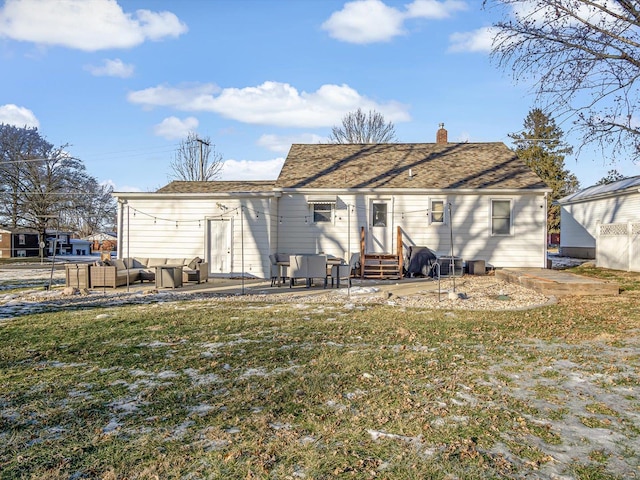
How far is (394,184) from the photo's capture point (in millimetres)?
16594

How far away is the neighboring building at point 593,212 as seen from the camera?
20.5 meters

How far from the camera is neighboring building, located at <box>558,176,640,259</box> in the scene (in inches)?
807

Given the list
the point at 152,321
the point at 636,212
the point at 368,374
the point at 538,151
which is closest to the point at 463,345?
the point at 368,374

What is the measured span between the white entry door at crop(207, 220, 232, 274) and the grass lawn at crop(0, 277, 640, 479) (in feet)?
26.5

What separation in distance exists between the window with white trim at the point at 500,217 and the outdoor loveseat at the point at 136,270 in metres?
10.5

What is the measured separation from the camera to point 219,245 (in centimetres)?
1545

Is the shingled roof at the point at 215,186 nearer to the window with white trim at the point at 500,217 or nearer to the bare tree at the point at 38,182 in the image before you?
the window with white trim at the point at 500,217

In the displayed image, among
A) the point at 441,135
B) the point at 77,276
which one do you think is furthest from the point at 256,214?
the point at 441,135

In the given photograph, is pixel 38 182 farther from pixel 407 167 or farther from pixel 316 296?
pixel 316 296

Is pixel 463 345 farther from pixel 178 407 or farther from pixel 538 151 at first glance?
pixel 538 151

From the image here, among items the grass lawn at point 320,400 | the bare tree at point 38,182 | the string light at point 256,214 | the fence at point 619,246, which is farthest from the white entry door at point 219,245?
the bare tree at point 38,182

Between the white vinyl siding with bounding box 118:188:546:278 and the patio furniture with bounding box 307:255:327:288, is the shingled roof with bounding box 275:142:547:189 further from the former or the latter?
the patio furniture with bounding box 307:255:327:288

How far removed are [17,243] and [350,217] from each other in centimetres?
2928

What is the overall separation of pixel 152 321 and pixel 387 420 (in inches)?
212
